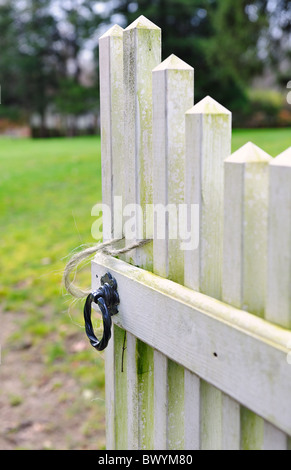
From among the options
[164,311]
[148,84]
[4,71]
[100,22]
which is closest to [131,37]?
[148,84]

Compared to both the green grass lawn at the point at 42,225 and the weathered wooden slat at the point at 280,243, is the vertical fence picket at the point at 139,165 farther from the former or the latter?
the green grass lawn at the point at 42,225

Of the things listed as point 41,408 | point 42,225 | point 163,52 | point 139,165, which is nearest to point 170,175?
point 139,165

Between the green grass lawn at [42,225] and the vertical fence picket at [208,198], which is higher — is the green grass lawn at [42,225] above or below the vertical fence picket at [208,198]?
below

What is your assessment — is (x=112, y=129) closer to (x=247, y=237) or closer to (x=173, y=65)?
(x=173, y=65)

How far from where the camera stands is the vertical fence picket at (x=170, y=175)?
0.97 metres

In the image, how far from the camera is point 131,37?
105 cm

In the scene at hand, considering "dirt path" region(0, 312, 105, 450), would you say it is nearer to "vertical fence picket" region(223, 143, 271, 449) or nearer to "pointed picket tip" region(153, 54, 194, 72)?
"vertical fence picket" region(223, 143, 271, 449)

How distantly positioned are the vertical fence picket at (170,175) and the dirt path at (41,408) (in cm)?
115

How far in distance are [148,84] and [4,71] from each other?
2965 centimetres

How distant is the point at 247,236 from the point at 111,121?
1.63 feet

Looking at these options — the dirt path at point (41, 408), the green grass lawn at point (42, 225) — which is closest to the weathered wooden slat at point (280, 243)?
the green grass lawn at point (42, 225)

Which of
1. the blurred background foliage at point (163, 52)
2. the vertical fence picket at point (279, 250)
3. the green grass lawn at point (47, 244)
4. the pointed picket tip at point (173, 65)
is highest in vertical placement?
the blurred background foliage at point (163, 52)

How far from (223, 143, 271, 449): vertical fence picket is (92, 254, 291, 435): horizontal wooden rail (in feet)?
0.13

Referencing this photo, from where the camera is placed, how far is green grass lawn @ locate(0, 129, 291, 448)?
10.1 ft
